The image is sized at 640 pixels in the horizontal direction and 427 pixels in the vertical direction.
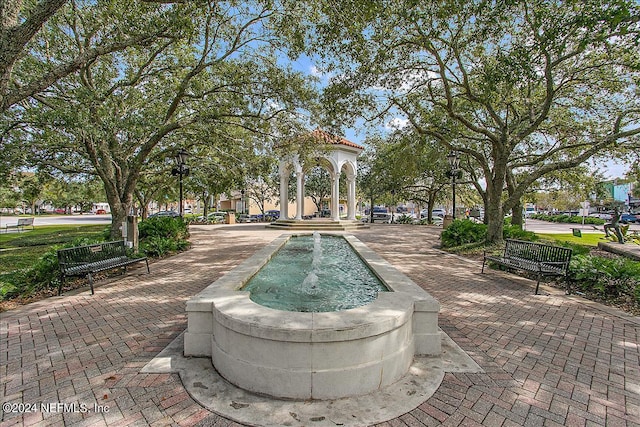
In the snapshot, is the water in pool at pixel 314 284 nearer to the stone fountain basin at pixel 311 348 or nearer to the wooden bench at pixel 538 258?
the stone fountain basin at pixel 311 348

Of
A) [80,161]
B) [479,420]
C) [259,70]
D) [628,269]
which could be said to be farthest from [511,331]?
[80,161]

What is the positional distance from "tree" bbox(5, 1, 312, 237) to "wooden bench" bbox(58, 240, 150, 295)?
9.15 feet

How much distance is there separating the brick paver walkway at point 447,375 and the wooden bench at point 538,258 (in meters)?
0.58

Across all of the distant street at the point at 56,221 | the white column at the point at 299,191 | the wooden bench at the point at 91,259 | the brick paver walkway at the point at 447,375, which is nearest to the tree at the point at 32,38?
the wooden bench at the point at 91,259

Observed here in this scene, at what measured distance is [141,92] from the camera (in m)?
11.9

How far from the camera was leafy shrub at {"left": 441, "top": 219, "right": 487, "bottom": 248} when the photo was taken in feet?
43.5

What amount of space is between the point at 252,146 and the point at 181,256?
5783 mm

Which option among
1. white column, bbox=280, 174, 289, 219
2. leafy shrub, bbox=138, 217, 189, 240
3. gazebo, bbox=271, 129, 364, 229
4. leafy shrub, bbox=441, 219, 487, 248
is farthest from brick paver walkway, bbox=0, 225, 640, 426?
white column, bbox=280, 174, 289, 219

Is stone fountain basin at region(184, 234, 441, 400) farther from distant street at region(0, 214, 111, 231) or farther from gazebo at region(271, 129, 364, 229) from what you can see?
distant street at region(0, 214, 111, 231)

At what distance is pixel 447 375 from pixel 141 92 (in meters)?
13.5

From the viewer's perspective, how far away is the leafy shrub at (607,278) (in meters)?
6.12

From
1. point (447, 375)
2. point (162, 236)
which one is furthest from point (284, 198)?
point (447, 375)

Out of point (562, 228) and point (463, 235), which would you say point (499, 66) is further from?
point (562, 228)

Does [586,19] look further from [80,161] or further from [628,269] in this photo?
[80,161]
